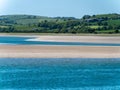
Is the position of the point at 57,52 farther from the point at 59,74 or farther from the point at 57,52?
the point at 59,74

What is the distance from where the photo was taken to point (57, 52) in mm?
49844

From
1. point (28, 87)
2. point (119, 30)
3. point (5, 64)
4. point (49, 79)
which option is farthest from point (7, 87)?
point (119, 30)

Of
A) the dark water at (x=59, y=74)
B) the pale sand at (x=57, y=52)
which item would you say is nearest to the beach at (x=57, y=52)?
the pale sand at (x=57, y=52)

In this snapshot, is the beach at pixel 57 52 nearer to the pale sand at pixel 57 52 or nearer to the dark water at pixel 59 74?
the pale sand at pixel 57 52

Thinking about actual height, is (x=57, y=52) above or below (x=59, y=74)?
below

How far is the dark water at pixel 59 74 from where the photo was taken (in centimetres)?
3265

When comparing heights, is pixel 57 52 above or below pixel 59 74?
below

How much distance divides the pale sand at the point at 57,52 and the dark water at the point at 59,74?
1.59 metres

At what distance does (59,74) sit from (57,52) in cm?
1257

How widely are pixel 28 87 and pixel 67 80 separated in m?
3.60

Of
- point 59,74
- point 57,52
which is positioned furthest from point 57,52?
point 59,74

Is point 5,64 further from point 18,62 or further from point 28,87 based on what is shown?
point 28,87

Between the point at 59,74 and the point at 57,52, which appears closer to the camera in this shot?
the point at 59,74

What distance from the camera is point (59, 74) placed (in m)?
37.3
